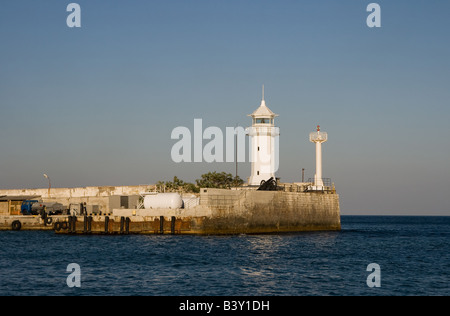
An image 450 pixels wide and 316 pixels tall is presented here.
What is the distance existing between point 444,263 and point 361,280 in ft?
40.9

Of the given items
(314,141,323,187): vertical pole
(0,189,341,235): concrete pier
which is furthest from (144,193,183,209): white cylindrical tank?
(314,141,323,187): vertical pole

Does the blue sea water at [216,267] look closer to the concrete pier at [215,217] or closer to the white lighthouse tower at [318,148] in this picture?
the concrete pier at [215,217]

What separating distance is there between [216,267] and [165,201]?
927 inches

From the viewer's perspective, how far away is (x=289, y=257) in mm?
41906

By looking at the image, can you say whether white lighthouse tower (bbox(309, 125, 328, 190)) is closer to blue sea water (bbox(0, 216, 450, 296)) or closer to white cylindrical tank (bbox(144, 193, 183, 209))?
blue sea water (bbox(0, 216, 450, 296))

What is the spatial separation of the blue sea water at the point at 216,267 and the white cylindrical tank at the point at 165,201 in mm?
4611

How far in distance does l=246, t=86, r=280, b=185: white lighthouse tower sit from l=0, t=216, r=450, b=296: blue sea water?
661 inches

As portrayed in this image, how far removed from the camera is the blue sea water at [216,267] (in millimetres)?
29219

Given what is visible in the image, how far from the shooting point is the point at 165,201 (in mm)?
58875

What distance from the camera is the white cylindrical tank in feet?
192

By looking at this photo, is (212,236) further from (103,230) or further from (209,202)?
(103,230)

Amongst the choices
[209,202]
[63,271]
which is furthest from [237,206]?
[63,271]

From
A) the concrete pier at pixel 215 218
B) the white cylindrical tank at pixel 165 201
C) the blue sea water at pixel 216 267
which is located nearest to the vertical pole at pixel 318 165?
the concrete pier at pixel 215 218
